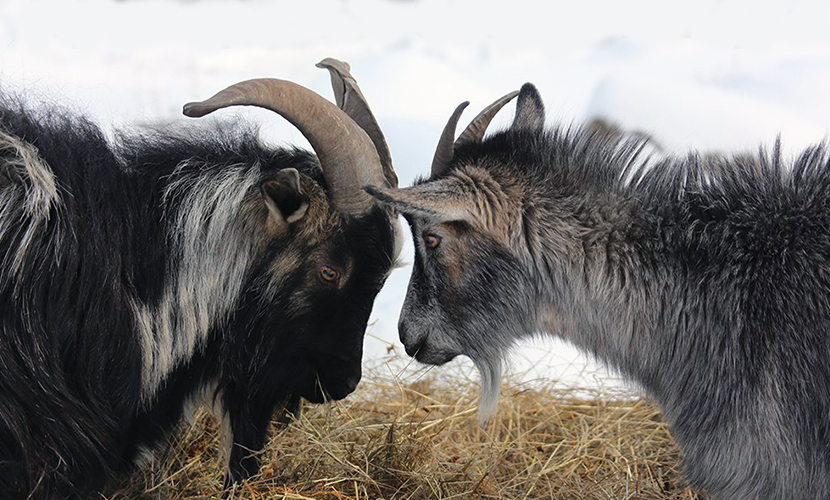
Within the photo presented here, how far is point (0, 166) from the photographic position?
3.43 metres

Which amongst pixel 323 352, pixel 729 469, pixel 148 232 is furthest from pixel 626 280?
pixel 148 232

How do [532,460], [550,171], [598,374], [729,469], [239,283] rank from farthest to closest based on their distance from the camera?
1. [598,374]
2. [532,460]
3. [239,283]
4. [550,171]
5. [729,469]

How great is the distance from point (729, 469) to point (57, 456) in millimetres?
2365

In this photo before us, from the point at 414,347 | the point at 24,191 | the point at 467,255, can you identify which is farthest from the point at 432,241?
the point at 24,191

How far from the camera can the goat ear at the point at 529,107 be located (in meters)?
3.85

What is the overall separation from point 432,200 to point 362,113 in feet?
3.00

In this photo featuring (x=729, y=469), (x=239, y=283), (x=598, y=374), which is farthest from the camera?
(x=598, y=374)

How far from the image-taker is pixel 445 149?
12.1ft

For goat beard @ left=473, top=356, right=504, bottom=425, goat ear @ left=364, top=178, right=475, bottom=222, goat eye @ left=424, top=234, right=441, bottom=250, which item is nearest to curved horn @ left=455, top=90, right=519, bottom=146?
goat ear @ left=364, top=178, right=475, bottom=222

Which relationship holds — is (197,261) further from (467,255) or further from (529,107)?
(529,107)

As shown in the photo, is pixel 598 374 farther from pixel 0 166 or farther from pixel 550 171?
pixel 0 166

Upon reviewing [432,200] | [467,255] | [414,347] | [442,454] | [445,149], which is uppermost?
[445,149]

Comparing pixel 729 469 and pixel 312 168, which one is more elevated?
pixel 312 168

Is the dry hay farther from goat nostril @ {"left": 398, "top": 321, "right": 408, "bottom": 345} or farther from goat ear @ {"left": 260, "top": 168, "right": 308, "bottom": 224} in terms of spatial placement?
goat ear @ {"left": 260, "top": 168, "right": 308, "bottom": 224}
